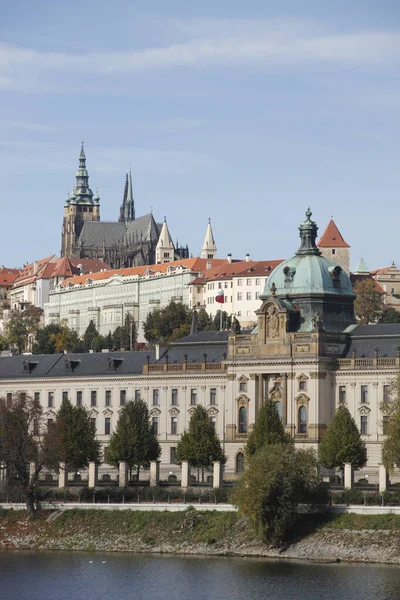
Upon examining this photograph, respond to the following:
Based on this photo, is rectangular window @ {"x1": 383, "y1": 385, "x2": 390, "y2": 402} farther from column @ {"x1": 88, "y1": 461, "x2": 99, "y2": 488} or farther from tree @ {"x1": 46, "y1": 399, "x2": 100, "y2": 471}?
column @ {"x1": 88, "y1": 461, "x2": 99, "y2": 488}

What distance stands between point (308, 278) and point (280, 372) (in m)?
8.59

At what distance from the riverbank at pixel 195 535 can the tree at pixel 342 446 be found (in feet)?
60.7

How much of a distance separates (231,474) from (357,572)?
127 ft

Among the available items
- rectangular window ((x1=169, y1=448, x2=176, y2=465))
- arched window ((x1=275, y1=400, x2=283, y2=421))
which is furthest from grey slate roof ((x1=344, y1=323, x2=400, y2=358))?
rectangular window ((x1=169, y1=448, x2=176, y2=465))

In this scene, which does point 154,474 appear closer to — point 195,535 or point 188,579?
point 195,535

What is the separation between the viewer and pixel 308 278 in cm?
15025

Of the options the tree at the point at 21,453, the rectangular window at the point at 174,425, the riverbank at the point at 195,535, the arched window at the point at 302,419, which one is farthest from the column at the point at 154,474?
the rectangular window at the point at 174,425

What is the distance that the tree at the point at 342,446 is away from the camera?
431 ft

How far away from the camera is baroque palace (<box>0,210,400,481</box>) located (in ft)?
472

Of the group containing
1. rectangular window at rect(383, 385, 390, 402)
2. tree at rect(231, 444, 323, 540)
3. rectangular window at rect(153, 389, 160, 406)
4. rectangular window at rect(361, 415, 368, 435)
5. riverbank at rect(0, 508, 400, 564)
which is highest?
rectangular window at rect(153, 389, 160, 406)

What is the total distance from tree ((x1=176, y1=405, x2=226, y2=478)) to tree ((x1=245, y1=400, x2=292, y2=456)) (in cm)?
310

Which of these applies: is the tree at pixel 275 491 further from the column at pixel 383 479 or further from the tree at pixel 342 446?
the tree at pixel 342 446

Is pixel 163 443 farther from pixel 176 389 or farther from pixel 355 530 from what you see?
pixel 355 530

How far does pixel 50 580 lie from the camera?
104 metres
